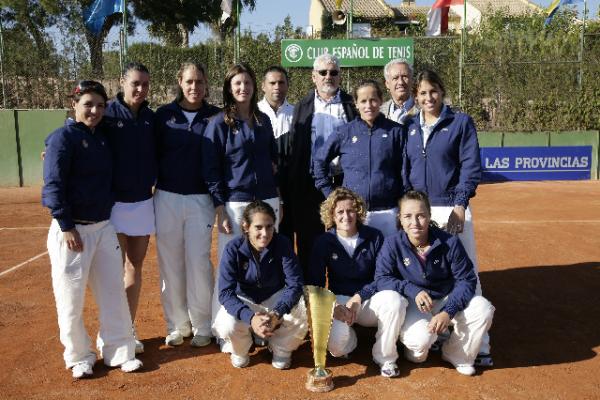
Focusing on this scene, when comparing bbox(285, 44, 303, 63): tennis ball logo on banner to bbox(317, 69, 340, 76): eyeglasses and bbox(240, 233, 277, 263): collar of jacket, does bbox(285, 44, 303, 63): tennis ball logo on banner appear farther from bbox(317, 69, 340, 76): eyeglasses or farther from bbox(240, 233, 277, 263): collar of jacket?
bbox(240, 233, 277, 263): collar of jacket

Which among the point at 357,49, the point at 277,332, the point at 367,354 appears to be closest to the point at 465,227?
the point at 367,354

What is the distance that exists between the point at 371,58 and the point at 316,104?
34.9 feet

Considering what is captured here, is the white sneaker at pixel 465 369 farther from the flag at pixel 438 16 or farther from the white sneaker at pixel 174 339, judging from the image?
the flag at pixel 438 16

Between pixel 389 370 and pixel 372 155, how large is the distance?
148 cm

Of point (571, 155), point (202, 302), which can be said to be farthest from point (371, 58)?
point (202, 302)

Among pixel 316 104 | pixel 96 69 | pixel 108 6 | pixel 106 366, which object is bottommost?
pixel 106 366

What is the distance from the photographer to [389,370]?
155 inches

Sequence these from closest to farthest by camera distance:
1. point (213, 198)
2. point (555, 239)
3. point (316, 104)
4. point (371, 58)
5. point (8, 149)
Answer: point (213, 198)
point (316, 104)
point (555, 239)
point (8, 149)
point (371, 58)

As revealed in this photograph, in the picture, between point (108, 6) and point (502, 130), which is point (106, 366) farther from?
point (502, 130)

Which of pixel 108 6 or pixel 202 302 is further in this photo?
pixel 108 6

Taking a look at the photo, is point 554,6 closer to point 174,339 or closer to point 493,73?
point 493,73

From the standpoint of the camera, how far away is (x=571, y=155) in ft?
48.1

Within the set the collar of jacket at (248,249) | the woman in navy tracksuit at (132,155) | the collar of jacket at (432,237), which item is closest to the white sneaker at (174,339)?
the woman in navy tracksuit at (132,155)

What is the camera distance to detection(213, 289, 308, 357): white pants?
4062 millimetres
